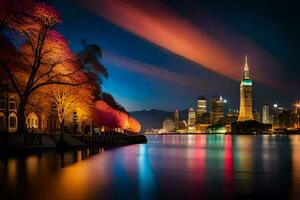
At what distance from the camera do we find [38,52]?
53.4 m

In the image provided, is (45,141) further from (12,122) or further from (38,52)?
(12,122)

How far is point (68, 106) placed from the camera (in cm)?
6844

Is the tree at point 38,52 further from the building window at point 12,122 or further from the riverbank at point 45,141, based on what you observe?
the building window at point 12,122

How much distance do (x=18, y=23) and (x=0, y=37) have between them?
2465mm

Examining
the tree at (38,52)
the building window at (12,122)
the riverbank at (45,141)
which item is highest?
the tree at (38,52)

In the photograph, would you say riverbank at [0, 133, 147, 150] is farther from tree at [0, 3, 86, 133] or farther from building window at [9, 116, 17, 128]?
building window at [9, 116, 17, 128]

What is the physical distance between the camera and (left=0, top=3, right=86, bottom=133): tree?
5058cm

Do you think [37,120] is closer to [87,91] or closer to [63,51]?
[87,91]

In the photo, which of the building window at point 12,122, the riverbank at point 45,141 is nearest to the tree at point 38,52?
the riverbank at point 45,141

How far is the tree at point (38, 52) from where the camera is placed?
1991 inches

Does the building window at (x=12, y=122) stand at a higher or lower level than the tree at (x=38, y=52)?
lower

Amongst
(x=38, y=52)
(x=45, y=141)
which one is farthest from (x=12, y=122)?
(x=38, y=52)

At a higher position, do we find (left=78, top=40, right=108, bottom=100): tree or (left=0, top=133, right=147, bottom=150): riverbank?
(left=78, top=40, right=108, bottom=100): tree

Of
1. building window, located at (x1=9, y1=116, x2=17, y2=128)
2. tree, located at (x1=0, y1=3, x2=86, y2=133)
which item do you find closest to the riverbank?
tree, located at (x1=0, y1=3, x2=86, y2=133)
